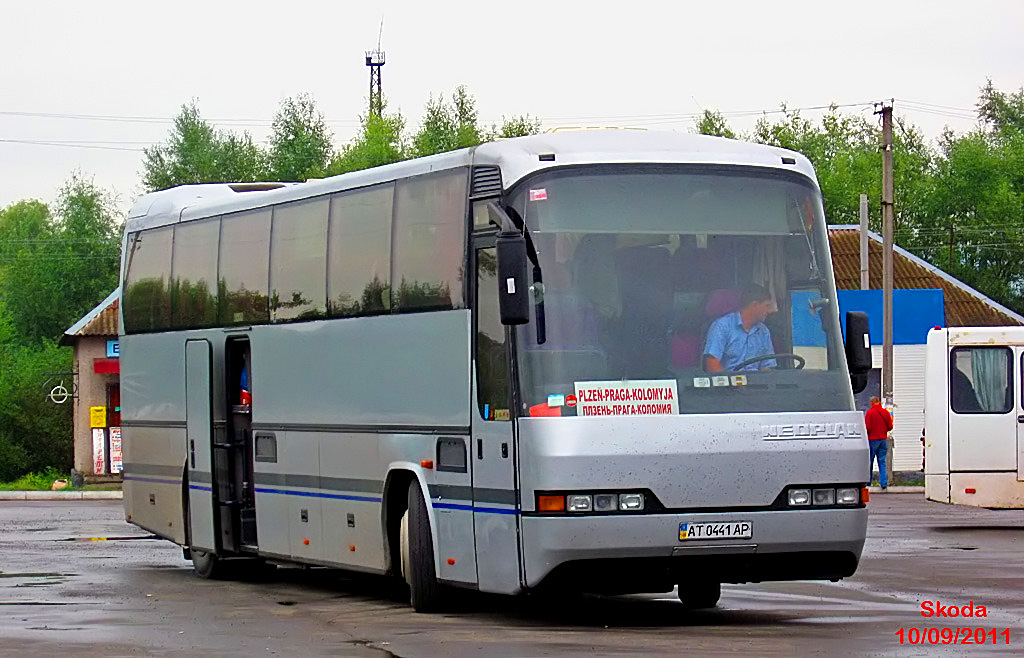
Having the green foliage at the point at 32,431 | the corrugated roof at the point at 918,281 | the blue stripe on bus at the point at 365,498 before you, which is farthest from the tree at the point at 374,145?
the blue stripe on bus at the point at 365,498

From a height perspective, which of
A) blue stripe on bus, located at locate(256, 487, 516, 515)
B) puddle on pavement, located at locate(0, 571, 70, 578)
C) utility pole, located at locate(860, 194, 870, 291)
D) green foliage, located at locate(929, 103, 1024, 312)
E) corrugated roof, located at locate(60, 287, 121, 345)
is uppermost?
green foliage, located at locate(929, 103, 1024, 312)

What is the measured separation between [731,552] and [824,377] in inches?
54.6

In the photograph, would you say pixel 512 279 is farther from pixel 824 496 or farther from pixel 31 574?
pixel 31 574

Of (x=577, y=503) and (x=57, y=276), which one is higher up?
(x=57, y=276)

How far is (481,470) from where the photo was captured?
12727 millimetres

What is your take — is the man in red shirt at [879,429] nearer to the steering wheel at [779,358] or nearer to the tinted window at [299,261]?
the tinted window at [299,261]

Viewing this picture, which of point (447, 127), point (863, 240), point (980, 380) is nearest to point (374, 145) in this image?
point (447, 127)

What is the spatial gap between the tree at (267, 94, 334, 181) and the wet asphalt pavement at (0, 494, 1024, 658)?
7266cm

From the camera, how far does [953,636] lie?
1185 centimetres

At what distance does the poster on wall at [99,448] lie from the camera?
5031cm

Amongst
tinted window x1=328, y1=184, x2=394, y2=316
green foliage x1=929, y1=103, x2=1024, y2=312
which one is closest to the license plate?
tinted window x1=328, y1=184, x2=394, y2=316

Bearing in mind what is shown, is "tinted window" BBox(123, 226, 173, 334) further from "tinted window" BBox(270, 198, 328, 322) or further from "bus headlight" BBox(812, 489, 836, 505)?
"bus headlight" BBox(812, 489, 836, 505)

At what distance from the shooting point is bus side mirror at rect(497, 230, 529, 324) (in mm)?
11875

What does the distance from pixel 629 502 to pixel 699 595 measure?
2346 mm
